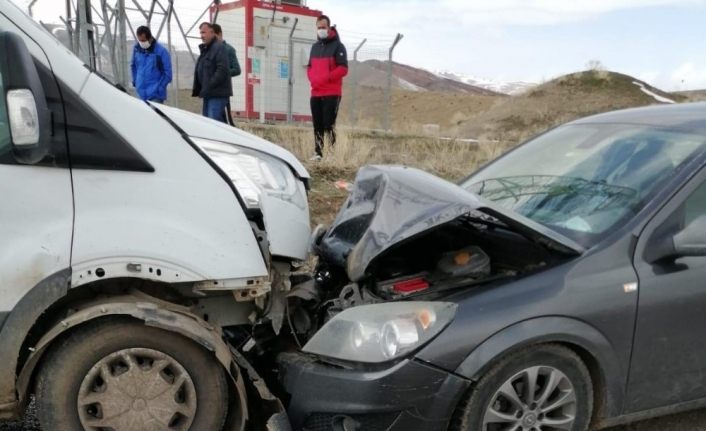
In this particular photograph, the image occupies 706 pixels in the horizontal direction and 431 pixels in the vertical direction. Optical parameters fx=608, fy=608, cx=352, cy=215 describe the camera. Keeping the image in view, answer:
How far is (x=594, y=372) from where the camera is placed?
2.63 m

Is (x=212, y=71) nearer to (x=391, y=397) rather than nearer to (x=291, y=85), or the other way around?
(x=291, y=85)

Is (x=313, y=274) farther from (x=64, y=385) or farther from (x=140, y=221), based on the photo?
(x=64, y=385)

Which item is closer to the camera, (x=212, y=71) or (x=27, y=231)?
(x=27, y=231)

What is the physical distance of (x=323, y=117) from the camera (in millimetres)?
8867

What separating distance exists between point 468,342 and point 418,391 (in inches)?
10.7

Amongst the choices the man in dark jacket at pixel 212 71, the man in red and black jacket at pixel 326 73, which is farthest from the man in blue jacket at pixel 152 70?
the man in red and black jacket at pixel 326 73

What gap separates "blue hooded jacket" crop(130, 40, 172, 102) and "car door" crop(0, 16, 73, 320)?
266 inches

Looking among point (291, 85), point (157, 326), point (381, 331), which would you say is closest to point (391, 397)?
point (381, 331)

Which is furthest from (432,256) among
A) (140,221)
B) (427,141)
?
(427,141)

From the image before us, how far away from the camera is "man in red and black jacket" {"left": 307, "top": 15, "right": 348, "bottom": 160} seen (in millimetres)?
8531

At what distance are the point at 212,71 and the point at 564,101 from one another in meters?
19.4

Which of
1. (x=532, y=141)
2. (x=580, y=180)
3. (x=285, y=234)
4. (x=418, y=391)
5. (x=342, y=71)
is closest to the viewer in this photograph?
(x=418, y=391)

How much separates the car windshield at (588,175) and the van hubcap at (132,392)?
1.87 m

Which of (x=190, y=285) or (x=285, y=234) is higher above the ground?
(x=285, y=234)
